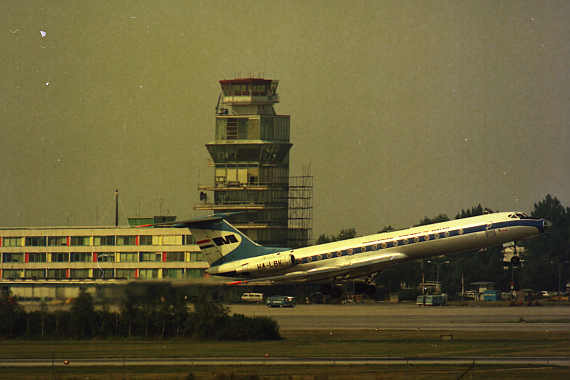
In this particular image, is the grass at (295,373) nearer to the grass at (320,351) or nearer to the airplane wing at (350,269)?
the grass at (320,351)

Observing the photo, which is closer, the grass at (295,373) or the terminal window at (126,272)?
the grass at (295,373)

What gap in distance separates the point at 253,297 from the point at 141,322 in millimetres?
38897

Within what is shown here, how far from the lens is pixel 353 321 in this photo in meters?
70.2

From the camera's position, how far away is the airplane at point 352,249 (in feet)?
159

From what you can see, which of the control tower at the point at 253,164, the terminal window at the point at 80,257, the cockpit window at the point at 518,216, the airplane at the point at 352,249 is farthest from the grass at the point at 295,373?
the control tower at the point at 253,164

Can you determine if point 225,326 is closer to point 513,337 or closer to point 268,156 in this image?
point 513,337

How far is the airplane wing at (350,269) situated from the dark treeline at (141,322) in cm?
605

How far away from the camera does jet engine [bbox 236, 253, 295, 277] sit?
51.8m

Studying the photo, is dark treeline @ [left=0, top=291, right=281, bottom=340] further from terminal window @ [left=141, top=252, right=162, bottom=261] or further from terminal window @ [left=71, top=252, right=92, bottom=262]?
terminal window @ [left=71, top=252, right=92, bottom=262]

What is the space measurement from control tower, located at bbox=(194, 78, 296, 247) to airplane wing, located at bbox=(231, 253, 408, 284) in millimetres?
63755

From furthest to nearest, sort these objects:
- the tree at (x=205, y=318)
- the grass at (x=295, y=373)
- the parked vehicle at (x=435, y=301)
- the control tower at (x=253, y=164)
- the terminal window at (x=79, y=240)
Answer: the control tower at (x=253, y=164) → the terminal window at (x=79, y=240) → the parked vehicle at (x=435, y=301) → the tree at (x=205, y=318) → the grass at (x=295, y=373)

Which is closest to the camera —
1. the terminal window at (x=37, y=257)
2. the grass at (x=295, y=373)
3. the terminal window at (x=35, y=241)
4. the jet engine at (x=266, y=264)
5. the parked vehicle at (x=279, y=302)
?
the grass at (x=295, y=373)

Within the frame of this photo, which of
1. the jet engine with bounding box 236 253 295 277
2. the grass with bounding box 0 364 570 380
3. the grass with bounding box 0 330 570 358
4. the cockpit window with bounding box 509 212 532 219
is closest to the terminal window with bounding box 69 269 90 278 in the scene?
the grass with bounding box 0 330 570 358

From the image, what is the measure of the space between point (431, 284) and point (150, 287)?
82.1 meters
